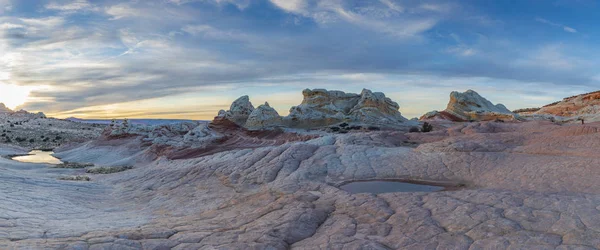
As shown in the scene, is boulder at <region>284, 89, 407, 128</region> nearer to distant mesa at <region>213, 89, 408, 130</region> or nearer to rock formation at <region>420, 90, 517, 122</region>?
distant mesa at <region>213, 89, 408, 130</region>

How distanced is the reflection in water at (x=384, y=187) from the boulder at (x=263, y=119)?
839 inches

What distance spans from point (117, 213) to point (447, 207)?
28.5 ft

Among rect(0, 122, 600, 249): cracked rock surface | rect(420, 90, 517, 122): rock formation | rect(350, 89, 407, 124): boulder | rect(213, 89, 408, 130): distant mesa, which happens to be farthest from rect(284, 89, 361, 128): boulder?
rect(0, 122, 600, 249): cracked rock surface

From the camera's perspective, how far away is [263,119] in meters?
34.3

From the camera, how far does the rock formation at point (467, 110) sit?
49188 millimetres

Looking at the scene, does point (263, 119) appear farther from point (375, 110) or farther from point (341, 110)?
point (375, 110)

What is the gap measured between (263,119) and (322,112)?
5.61 m

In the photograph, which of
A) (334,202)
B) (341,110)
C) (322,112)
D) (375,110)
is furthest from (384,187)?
(375,110)

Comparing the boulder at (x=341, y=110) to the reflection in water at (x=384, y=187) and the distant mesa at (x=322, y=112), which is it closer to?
the distant mesa at (x=322, y=112)

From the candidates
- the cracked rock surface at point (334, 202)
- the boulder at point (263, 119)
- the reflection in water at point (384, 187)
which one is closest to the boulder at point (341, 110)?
the boulder at point (263, 119)

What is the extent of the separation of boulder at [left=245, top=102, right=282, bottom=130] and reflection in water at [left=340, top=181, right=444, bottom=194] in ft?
69.9

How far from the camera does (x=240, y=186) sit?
13.7m

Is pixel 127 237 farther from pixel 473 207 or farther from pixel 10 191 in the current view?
pixel 10 191

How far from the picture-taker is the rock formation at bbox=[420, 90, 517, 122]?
161ft
